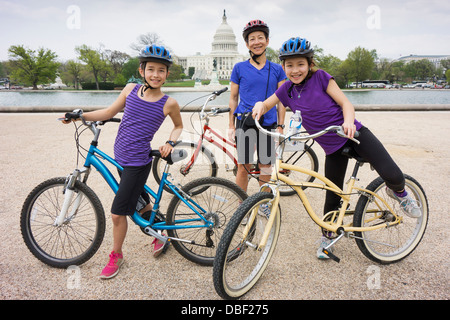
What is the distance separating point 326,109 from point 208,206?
55.8 inches

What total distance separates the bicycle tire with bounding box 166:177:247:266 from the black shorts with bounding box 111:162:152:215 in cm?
32

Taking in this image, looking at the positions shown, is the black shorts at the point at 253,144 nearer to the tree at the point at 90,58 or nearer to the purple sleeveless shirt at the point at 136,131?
the purple sleeveless shirt at the point at 136,131

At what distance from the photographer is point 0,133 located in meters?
8.60

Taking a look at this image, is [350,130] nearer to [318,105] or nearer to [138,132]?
[318,105]

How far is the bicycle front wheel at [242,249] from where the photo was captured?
79.4 inches

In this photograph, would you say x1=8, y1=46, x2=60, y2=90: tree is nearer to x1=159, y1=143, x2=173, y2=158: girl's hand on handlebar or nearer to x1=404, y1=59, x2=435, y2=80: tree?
x1=159, y1=143, x2=173, y2=158: girl's hand on handlebar

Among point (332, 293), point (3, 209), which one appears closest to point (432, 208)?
point (332, 293)

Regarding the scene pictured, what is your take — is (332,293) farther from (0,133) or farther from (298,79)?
(0,133)

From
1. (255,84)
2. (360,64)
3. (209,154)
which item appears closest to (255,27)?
(255,84)

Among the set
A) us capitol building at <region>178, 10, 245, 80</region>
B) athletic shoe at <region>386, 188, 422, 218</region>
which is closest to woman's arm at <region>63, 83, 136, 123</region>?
athletic shoe at <region>386, 188, 422, 218</region>

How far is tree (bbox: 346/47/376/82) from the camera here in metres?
60.8

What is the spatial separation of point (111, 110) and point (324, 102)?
1.94m

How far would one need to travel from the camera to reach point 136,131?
8.28 ft

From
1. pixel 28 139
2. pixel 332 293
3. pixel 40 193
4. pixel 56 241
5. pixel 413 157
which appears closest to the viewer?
pixel 332 293
